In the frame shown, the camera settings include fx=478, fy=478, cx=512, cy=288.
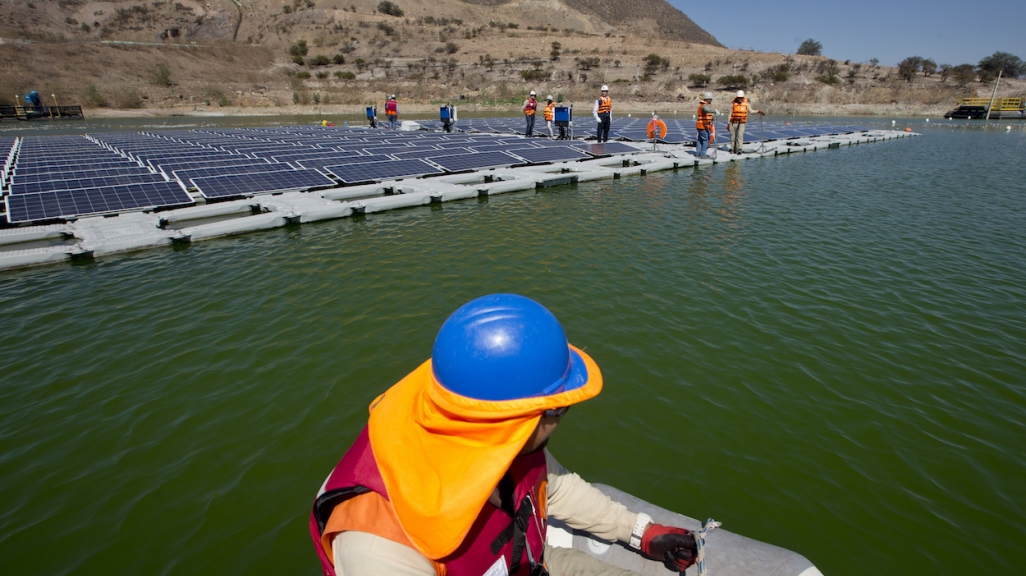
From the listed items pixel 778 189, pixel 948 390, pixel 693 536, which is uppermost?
pixel 778 189

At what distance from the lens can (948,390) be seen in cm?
518

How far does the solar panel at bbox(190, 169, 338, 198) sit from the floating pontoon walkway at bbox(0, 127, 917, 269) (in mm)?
30

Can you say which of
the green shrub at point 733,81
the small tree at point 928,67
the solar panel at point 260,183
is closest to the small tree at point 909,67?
the small tree at point 928,67

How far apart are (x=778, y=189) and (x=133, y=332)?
1584 centimetres

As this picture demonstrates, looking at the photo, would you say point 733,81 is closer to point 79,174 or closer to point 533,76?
point 533,76

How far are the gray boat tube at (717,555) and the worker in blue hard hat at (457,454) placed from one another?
1.04 meters

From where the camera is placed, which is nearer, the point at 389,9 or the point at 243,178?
the point at 243,178

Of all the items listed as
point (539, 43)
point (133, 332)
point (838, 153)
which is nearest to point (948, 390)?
point (133, 332)

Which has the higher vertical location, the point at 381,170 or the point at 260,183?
the point at 381,170

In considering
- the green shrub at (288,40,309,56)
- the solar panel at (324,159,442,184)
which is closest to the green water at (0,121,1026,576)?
the solar panel at (324,159,442,184)

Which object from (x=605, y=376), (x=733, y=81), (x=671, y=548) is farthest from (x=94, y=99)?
(x=733, y=81)

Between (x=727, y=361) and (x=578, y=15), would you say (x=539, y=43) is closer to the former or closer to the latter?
(x=578, y=15)

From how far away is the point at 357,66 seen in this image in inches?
2613

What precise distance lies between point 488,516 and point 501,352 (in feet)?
2.19
